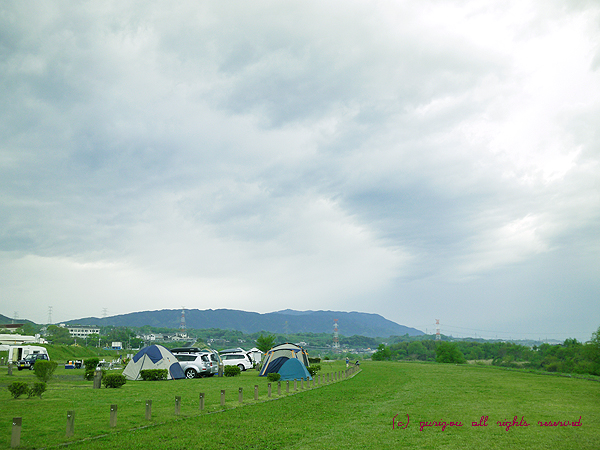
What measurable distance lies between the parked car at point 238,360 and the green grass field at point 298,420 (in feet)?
65.9

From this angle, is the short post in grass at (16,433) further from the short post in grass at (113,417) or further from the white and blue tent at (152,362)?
the white and blue tent at (152,362)

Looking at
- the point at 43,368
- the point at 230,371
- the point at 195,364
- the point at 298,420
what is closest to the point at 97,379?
the point at 43,368

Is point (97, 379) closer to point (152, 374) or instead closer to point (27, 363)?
point (152, 374)

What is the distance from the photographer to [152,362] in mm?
28578

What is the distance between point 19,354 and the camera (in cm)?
4588

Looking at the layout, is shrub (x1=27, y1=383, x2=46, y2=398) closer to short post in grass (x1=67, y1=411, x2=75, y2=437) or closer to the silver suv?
short post in grass (x1=67, y1=411, x2=75, y2=437)

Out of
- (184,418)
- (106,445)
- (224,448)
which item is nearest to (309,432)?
(224,448)

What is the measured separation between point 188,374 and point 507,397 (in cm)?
2151

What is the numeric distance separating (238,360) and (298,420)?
29595 mm

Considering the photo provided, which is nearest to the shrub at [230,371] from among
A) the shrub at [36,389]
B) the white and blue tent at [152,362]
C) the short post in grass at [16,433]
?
the white and blue tent at [152,362]

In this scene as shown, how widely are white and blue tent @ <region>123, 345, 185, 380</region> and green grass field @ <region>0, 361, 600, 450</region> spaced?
6.94m

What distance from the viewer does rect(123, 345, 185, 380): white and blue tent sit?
28.6m

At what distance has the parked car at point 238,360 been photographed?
136ft

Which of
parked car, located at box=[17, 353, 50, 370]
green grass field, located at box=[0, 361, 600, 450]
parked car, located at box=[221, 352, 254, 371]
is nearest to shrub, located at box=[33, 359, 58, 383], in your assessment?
Result: green grass field, located at box=[0, 361, 600, 450]
